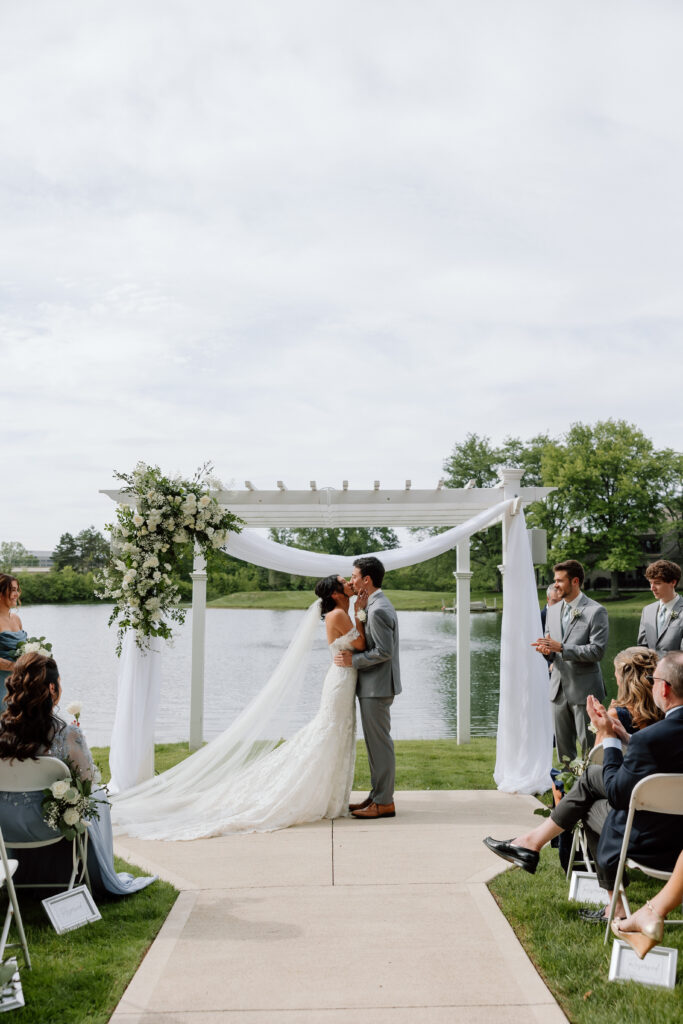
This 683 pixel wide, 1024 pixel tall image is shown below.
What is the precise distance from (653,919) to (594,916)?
80 centimetres

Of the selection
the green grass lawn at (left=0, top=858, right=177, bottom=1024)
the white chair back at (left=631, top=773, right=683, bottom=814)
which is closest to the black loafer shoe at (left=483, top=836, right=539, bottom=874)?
the white chair back at (left=631, top=773, right=683, bottom=814)

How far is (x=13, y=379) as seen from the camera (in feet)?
73.8

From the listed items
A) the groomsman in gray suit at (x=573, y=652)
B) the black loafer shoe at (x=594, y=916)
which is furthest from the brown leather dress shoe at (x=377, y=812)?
the black loafer shoe at (x=594, y=916)

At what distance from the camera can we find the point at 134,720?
7.10 m

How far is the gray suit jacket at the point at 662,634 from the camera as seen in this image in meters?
5.79

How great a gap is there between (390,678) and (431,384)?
82.0ft

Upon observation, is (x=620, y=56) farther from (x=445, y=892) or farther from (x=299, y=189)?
(x=445, y=892)

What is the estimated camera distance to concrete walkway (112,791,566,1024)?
316 cm

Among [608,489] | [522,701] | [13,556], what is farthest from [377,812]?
[13,556]

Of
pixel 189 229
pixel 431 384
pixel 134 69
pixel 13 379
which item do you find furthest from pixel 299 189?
pixel 431 384

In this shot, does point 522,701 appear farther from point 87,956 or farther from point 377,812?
point 87,956

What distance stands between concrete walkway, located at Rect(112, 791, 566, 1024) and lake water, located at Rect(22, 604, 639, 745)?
1.61 m

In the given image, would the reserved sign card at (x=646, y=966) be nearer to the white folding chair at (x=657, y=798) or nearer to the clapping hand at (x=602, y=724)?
the white folding chair at (x=657, y=798)

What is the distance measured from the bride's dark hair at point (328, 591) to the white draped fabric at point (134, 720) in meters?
→ 1.68
